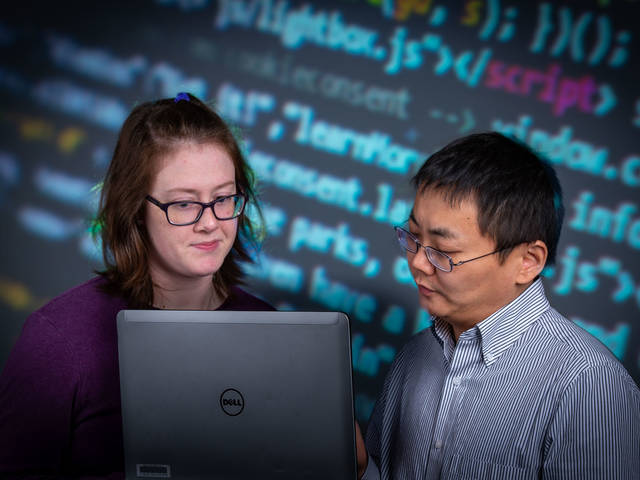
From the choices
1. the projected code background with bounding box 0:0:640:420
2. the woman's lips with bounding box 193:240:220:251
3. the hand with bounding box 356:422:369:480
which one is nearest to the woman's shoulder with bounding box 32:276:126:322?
the woman's lips with bounding box 193:240:220:251

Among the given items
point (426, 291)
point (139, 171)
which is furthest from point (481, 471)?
point (139, 171)

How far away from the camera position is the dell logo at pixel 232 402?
1.09 metres

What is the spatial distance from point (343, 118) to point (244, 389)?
Result: 57.6 inches

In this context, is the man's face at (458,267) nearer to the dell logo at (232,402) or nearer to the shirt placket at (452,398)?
the shirt placket at (452,398)

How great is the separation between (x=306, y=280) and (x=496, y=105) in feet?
3.01

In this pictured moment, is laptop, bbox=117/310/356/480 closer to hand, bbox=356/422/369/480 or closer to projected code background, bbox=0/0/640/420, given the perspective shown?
hand, bbox=356/422/369/480

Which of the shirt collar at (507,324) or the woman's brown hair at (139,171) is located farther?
the woman's brown hair at (139,171)

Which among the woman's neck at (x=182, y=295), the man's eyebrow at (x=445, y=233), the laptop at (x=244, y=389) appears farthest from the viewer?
the woman's neck at (x=182, y=295)

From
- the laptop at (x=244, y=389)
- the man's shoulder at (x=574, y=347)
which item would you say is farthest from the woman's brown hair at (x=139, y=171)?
the man's shoulder at (x=574, y=347)

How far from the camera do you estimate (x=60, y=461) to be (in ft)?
4.52

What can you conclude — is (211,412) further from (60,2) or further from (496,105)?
(60,2)

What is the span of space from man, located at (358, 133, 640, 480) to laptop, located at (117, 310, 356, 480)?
10.1 inches

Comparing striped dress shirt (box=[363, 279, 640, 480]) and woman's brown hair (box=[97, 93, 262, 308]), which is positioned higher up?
woman's brown hair (box=[97, 93, 262, 308])

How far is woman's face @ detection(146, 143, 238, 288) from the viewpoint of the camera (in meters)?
1.46
